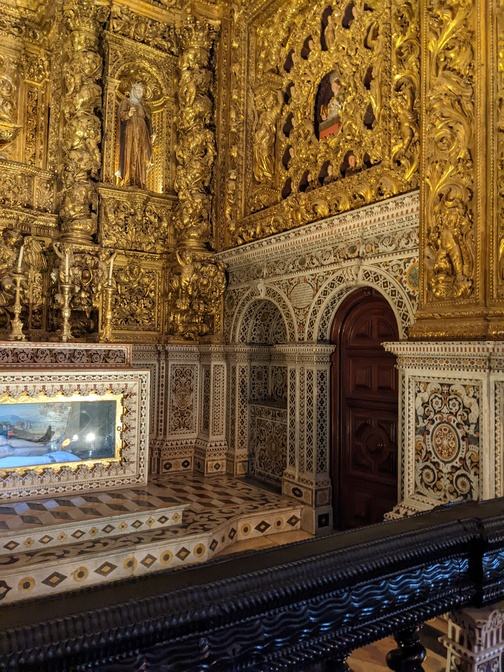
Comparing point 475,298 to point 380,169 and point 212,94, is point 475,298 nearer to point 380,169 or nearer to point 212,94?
point 380,169

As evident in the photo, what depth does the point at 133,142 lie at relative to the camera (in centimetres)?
816

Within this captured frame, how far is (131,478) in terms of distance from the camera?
19.3 feet

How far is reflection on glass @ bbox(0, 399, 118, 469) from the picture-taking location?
5.30 m

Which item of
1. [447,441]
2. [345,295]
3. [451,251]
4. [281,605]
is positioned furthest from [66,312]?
[281,605]

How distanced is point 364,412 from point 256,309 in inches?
96.5

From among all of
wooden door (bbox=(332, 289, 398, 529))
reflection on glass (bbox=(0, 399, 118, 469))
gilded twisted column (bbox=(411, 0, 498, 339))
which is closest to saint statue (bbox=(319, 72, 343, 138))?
gilded twisted column (bbox=(411, 0, 498, 339))

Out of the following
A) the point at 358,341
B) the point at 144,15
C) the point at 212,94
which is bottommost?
the point at 358,341

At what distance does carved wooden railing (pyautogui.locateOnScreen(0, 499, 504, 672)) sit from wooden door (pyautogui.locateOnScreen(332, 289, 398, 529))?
4.40 meters

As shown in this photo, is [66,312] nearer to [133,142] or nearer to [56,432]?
[56,432]

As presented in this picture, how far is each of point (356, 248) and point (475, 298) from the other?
5.63 feet

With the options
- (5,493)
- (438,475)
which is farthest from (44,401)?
(438,475)

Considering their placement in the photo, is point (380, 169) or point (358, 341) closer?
point (380, 169)

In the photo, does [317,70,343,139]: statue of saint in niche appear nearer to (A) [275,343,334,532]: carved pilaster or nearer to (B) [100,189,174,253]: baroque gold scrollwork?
(A) [275,343,334,532]: carved pilaster

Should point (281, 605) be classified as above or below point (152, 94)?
below
